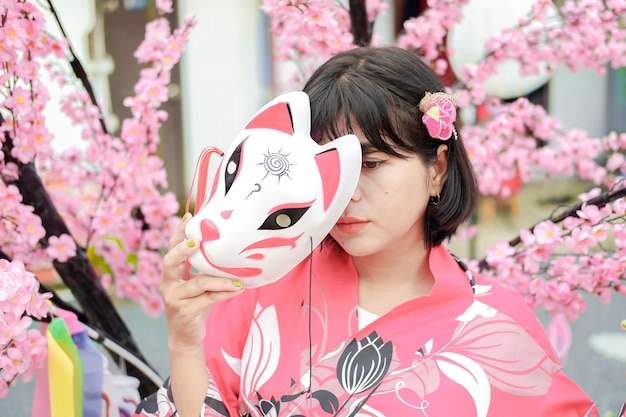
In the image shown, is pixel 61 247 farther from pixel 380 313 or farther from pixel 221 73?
pixel 221 73

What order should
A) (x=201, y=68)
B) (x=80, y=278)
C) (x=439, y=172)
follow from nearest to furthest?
(x=439, y=172) → (x=80, y=278) → (x=201, y=68)

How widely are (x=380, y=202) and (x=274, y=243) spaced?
7.6 inches

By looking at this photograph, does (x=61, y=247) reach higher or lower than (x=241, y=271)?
lower

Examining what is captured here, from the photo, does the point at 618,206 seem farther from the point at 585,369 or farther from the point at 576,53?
the point at 585,369

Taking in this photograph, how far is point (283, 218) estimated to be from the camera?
1050mm

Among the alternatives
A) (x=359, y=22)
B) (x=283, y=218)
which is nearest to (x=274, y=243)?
(x=283, y=218)

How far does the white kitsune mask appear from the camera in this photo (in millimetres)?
1028

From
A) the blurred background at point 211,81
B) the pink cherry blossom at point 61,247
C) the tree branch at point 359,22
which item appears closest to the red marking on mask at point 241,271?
the pink cherry blossom at point 61,247

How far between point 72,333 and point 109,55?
13.8 feet

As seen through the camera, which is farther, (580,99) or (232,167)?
(580,99)

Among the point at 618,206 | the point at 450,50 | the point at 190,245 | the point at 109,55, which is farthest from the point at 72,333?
the point at 109,55

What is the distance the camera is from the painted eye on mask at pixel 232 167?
1.06 meters

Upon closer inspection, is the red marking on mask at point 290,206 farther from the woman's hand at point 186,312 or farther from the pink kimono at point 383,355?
the pink kimono at point 383,355

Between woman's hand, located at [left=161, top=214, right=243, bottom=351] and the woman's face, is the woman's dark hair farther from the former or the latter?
woman's hand, located at [left=161, top=214, right=243, bottom=351]
